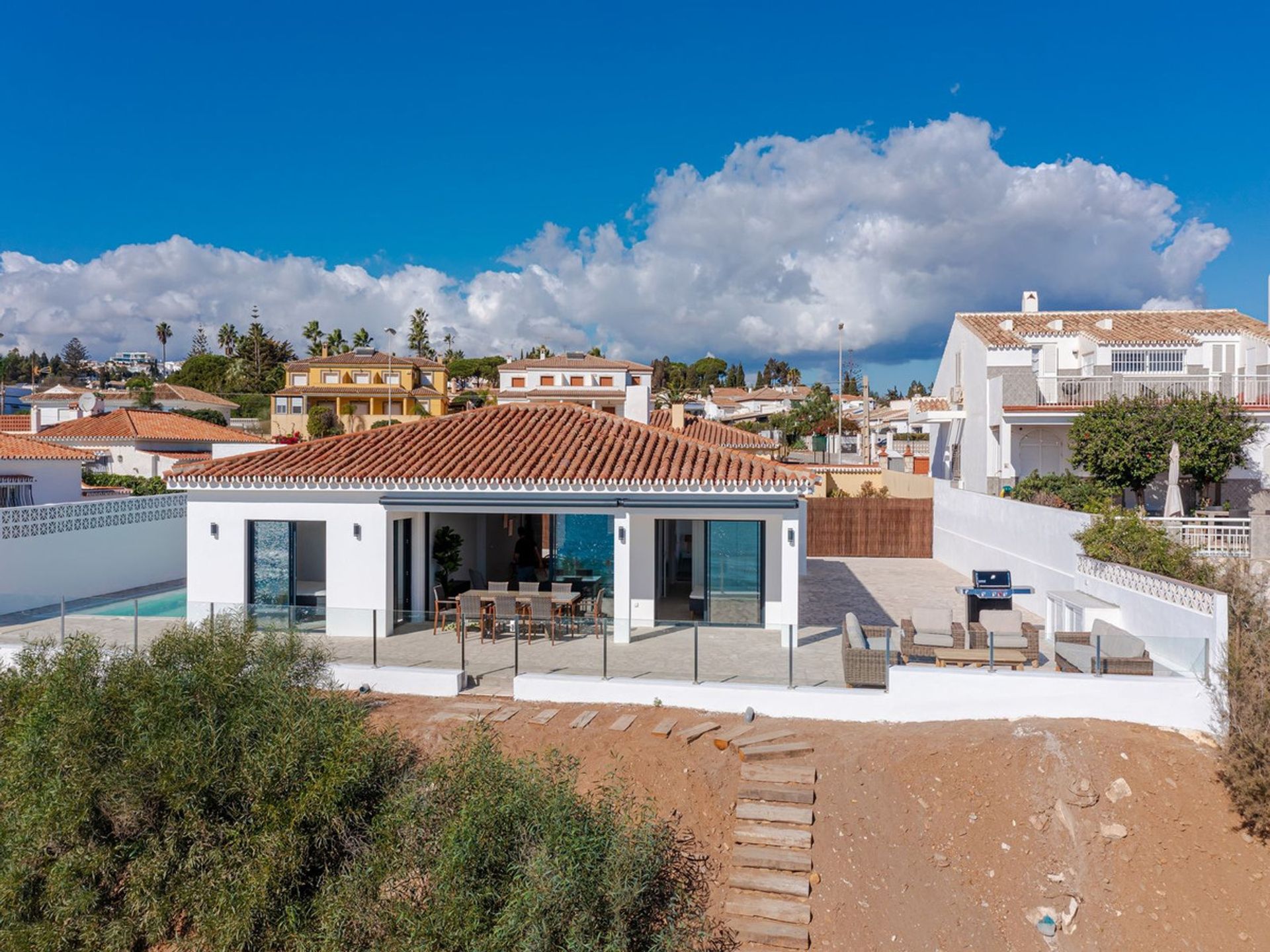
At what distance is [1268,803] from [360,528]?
1390cm

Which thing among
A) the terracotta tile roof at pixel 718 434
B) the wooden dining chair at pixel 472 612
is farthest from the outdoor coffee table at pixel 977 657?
the terracotta tile roof at pixel 718 434

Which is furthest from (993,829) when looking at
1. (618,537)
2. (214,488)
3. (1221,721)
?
(214,488)

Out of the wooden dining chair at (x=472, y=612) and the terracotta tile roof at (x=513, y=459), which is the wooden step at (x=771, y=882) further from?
the terracotta tile roof at (x=513, y=459)

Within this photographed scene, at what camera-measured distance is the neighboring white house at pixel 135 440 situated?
39.0 metres

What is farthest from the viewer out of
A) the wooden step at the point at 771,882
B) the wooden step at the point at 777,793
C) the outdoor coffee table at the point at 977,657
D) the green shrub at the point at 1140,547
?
the green shrub at the point at 1140,547

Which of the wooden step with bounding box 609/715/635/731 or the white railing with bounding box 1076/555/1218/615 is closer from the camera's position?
the wooden step with bounding box 609/715/635/731

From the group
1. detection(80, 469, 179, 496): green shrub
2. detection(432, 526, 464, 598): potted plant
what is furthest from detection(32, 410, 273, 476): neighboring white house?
detection(432, 526, 464, 598): potted plant

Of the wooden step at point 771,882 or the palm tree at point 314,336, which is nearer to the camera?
the wooden step at point 771,882

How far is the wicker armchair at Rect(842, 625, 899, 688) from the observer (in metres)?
11.6

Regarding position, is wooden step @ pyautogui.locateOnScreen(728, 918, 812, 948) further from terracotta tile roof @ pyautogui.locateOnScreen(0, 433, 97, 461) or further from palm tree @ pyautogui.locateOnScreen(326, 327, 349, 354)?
palm tree @ pyautogui.locateOnScreen(326, 327, 349, 354)

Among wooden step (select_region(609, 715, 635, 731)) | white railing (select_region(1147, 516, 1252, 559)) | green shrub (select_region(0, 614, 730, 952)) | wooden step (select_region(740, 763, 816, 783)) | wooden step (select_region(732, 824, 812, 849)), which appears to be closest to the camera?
green shrub (select_region(0, 614, 730, 952))

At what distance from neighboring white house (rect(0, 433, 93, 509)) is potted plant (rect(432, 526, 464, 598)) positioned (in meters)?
13.4

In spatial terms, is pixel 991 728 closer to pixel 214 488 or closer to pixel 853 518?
pixel 214 488

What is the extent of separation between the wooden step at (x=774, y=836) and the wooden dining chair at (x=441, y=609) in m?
6.41
